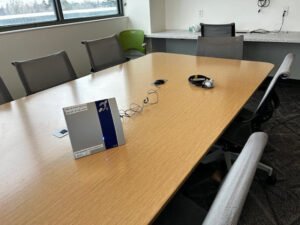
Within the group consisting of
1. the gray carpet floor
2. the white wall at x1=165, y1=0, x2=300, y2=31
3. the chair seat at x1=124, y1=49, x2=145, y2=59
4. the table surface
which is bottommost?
the gray carpet floor

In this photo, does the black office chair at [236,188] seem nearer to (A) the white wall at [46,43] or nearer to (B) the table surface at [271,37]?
(B) the table surface at [271,37]

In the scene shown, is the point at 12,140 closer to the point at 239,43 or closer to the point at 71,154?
the point at 71,154

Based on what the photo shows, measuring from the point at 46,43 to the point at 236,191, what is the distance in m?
3.20

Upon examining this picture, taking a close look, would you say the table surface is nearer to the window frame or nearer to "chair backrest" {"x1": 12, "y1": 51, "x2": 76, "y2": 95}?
the window frame

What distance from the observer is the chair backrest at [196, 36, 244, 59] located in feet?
8.09

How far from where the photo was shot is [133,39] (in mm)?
4078

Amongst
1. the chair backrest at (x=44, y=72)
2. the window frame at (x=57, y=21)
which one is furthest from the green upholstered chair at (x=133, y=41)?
the chair backrest at (x=44, y=72)

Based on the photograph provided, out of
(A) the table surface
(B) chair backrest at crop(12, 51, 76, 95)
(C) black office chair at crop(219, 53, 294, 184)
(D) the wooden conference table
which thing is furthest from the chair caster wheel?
(A) the table surface

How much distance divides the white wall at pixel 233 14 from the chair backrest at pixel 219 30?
2.85 ft

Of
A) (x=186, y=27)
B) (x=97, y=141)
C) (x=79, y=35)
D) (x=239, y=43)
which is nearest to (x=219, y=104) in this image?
(x=97, y=141)

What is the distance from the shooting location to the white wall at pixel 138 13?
13.5 ft

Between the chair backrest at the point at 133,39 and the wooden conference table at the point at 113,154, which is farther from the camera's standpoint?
the chair backrest at the point at 133,39

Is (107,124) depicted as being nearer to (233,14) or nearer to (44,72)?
(44,72)

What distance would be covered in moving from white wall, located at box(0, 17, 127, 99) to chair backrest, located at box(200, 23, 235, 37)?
1.66 m
